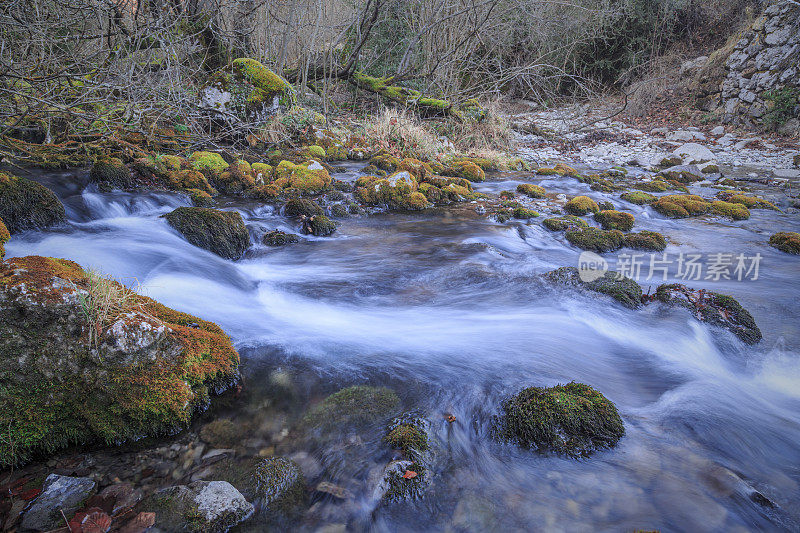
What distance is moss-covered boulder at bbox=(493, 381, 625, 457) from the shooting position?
260 centimetres

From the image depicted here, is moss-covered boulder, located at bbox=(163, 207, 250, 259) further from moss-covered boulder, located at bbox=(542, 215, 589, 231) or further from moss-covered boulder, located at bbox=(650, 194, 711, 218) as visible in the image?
moss-covered boulder, located at bbox=(650, 194, 711, 218)

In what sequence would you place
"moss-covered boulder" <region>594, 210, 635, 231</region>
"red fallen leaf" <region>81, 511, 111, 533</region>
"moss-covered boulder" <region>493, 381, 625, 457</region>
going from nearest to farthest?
"red fallen leaf" <region>81, 511, 111, 533</region>, "moss-covered boulder" <region>493, 381, 625, 457</region>, "moss-covered boulder" <region>594, 210, 635, 231</region>

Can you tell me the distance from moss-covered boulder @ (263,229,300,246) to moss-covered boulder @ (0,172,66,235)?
8.16ft

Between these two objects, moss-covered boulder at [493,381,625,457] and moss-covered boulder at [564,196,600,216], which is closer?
moss-covered boulder at [493,381,625,457]

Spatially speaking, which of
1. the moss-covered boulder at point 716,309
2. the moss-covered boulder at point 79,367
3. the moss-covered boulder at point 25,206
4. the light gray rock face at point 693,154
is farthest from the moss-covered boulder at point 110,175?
the light gray rock face at point 693,154

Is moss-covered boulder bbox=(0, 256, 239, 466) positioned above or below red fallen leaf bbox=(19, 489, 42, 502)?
above

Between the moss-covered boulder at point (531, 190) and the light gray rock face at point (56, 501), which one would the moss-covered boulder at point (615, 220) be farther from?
the light gray rock face at point (56, 501)

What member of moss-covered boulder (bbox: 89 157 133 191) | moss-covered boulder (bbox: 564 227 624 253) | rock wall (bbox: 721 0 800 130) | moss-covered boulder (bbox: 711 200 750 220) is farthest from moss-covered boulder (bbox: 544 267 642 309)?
rock wall (bbox: 721 0 800 130)

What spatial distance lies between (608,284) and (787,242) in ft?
15.3

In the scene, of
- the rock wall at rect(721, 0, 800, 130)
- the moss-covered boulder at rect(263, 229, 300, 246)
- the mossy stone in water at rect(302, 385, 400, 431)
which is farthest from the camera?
the rock wall at rect(721, 0, 800, 130)

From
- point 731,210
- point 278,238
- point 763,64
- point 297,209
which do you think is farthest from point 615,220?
point 763,64

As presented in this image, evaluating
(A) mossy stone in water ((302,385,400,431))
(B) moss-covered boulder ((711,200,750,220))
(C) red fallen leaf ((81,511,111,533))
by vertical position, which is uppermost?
(B) moss-covered boulder ((711,200,750,220))

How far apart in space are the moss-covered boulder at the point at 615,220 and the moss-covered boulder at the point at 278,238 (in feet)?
18.8

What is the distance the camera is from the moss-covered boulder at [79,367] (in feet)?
7.22
